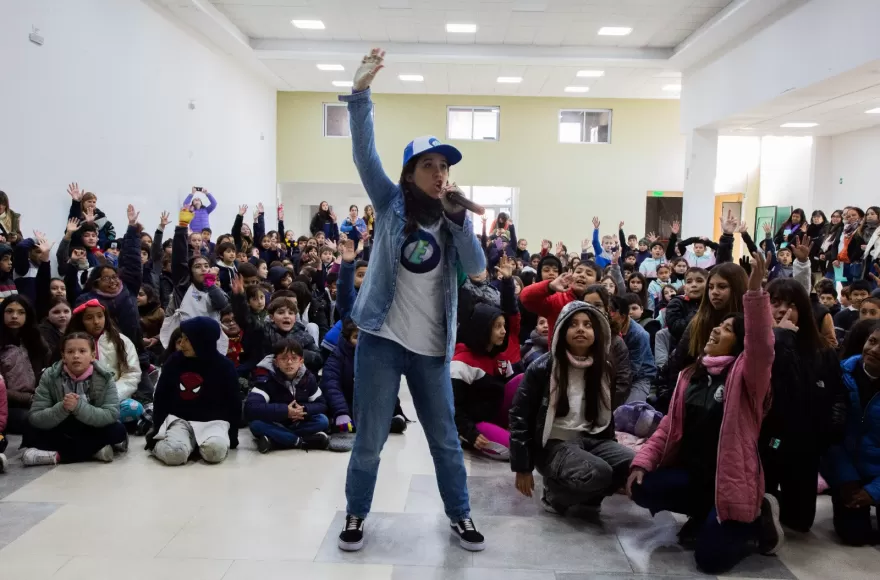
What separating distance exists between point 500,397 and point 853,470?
1.96m

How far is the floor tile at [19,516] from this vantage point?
3010 mm

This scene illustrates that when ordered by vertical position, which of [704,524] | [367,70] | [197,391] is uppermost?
[367,70]

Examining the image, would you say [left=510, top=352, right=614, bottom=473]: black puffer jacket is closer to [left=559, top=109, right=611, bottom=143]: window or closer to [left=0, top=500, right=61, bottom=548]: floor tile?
[left=0, top=500, right=61, bottom=548]: floor tile

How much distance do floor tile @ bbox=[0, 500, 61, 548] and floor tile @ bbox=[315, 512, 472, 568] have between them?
1336mm

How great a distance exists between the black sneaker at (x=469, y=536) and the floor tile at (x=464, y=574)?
0.53 ft

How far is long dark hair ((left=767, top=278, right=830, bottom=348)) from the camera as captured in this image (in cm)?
319

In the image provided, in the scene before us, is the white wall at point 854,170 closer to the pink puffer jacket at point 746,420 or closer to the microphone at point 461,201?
the pink puffer jacket at point 746,420

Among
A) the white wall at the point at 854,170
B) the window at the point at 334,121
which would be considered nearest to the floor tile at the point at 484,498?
the white wall at the point at 854,170

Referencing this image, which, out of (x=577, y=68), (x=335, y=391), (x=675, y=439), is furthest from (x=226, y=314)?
(x=577, y=68)

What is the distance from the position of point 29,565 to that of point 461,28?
1091cm

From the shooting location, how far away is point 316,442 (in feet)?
14.1

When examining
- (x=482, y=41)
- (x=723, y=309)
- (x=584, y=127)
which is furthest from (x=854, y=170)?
(x=723, y=309)

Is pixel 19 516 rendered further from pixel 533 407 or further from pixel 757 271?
pixel 757 271

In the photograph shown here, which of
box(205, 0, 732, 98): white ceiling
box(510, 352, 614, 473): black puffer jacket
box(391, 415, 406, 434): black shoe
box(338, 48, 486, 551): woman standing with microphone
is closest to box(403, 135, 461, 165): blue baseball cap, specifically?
box(338, 48, 486, 551): woman standing with microphone
